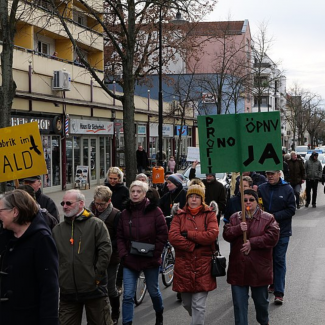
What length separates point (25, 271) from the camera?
4.11 meters

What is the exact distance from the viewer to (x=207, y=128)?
22.6ft

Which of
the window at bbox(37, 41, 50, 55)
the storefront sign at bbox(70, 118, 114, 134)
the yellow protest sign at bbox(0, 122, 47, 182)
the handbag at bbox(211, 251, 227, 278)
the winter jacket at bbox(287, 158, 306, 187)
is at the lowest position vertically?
the handbag at bbox(211, 251, 227, 278)

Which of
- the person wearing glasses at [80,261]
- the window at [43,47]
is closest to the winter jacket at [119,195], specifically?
the person wearing glasses at [80,261]

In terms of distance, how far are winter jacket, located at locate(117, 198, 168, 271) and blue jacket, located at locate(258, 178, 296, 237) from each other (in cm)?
200

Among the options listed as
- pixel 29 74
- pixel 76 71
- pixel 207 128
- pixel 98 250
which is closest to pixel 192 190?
pixel 207 128

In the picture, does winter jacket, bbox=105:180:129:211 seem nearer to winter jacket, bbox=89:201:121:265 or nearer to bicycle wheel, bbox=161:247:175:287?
winter jacket, bbox=89:201:121:265

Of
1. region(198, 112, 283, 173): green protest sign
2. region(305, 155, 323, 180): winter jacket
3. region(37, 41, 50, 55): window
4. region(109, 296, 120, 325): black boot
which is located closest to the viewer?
region(198, 112, 283, 173): green protest sign

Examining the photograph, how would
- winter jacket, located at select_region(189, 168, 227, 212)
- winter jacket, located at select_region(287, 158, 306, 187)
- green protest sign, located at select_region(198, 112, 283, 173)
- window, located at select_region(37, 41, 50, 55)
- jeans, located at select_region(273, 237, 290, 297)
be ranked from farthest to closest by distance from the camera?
window, located at select_region(37, 41, 50, 55)
winter jacket, located at select_region(287, 158, 306, 187)
winter jacket, located at select_region(189, 168, 227, 212)
jeans, located at select_region(273, 237, 290, 297)
green protest sign, located at select_region(198, 112, 283, 173)

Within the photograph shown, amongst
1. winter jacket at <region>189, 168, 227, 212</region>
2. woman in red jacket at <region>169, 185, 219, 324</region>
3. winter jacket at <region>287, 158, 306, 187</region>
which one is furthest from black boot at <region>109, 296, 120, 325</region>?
winter jacket at <region>287, 158, 306, 187</region>

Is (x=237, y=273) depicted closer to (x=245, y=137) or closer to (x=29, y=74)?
(x=245, y=137)

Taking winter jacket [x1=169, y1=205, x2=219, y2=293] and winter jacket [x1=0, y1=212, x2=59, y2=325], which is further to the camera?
winter jacket [x1=169, y1=205, x2=219, y2=293]

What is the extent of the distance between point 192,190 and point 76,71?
23.9 metres

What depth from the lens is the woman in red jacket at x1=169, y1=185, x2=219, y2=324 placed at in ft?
20.8

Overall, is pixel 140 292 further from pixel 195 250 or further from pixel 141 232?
pixel 195 250
